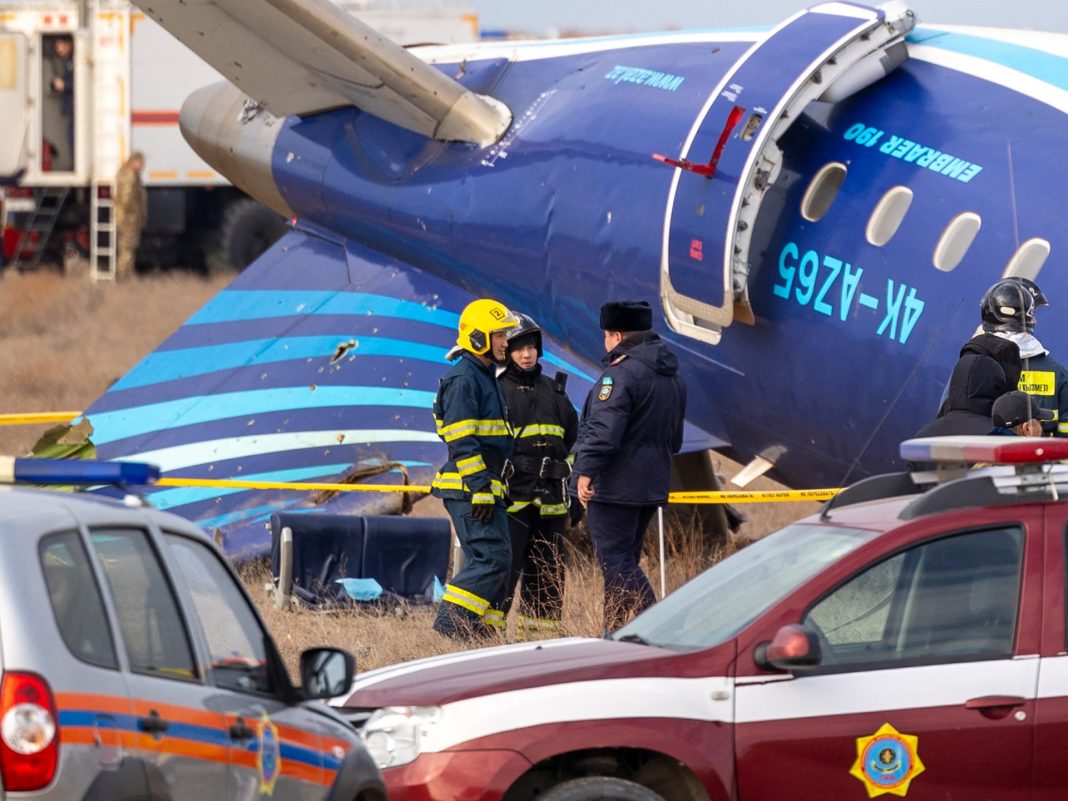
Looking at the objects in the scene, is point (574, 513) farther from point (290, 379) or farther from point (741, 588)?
point (741, 588)

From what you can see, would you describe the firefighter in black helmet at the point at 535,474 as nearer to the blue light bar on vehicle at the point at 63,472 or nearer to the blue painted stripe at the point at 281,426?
the blue painted stripe at the point at 281,426

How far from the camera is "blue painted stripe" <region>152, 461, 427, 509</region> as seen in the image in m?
13.1

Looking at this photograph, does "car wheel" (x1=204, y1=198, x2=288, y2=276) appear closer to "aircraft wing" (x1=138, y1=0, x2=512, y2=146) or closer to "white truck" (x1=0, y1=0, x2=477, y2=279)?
"white truck" (x1=0, y1=0, x2=477, y2=279)

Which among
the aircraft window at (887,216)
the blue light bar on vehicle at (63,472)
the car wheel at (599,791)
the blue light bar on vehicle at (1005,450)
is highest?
the aircraft window at (887,216)

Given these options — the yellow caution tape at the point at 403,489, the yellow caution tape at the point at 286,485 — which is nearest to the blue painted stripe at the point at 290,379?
the yellow caution tape at the point at 403,489

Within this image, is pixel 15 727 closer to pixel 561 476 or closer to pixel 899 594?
pixel 899 594

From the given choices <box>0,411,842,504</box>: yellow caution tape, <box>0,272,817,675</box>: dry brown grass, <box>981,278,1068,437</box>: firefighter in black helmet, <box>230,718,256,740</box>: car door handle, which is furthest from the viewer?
<box>0,411,842,504</box>: yellow caution tape

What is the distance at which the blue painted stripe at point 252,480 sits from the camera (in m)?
13.1

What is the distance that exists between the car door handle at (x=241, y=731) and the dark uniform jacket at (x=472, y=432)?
4.90 m

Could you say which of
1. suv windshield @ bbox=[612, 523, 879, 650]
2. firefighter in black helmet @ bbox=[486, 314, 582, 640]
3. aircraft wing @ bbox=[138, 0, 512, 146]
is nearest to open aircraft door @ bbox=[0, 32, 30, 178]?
aircraft wing @ bbox=[138, 0, 512, 146]

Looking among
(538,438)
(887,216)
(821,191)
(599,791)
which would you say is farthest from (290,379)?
(599,791)

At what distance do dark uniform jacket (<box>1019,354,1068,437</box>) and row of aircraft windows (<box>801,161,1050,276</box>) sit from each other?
738 millimetres

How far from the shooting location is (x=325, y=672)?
17.5 ft

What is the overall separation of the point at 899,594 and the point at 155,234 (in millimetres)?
30248
